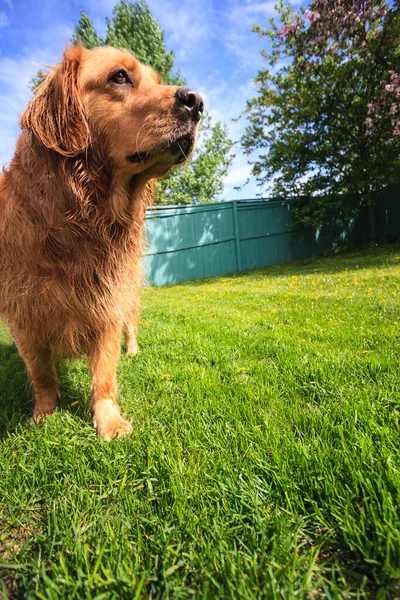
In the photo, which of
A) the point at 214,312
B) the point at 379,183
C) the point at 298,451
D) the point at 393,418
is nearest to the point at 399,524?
the point at 298,451

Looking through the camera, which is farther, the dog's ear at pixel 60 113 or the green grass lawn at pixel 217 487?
the dog's ear at pixel 60 113

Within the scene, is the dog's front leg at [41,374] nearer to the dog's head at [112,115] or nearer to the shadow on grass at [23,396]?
the shadow on grass at [23,396]

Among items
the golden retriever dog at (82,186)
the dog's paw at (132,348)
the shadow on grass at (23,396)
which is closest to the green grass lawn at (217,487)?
the shadow on grass at (23,396)

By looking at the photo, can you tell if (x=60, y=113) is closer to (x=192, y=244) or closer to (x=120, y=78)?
(x=120, y=78)

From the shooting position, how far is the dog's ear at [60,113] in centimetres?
165

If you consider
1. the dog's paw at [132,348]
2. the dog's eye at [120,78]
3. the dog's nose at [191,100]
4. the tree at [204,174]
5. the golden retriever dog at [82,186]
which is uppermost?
the tree at [204,174]

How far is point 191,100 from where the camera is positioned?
1.72m

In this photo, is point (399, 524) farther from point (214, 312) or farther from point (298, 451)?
point (214, 312)

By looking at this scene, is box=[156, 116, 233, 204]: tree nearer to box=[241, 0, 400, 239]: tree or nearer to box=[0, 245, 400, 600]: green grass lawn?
box=[241, 0, 400, 239]: tree

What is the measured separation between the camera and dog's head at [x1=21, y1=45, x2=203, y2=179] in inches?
65.7

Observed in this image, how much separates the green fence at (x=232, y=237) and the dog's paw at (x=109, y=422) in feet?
28.5

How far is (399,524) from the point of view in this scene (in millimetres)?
893

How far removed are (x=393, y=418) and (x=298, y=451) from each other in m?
0.55

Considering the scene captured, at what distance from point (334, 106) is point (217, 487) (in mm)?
15084
